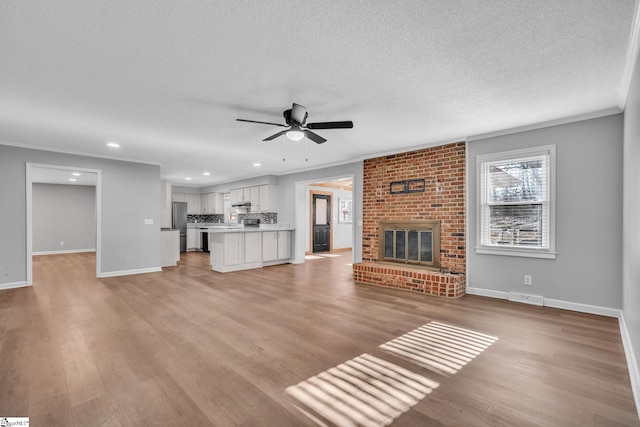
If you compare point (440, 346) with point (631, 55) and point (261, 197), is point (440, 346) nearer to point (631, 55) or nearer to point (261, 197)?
point (631, 55)

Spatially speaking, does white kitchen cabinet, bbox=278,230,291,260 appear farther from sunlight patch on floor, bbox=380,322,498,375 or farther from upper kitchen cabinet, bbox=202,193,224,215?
sunlight patch on floor, bbox=380,322,498,375

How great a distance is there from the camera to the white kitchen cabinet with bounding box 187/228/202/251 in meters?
10.5

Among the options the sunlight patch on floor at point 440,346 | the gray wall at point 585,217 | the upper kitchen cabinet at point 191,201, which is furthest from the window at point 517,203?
the upper kitchen cabinet at point 191,201

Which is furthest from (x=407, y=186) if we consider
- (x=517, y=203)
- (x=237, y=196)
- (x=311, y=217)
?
(x=237, y=196)

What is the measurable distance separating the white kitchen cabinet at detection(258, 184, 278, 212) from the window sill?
17.9 ft

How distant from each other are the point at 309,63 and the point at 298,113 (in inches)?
32.4

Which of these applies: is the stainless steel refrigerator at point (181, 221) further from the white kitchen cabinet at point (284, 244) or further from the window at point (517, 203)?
the window at point (517, 203)

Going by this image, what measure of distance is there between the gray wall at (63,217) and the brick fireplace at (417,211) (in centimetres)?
1011

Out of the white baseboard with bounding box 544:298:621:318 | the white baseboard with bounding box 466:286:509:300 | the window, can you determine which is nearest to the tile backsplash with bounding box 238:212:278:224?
the white baseboard with bounding box 466:286:509:300

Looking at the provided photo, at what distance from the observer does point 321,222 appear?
10133 mm

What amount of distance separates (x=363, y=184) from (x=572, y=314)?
3.74m

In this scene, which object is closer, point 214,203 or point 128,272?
point 128,272

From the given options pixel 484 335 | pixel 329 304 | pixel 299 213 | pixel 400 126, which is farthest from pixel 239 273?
pixel 484 335

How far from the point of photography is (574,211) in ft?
12.2
